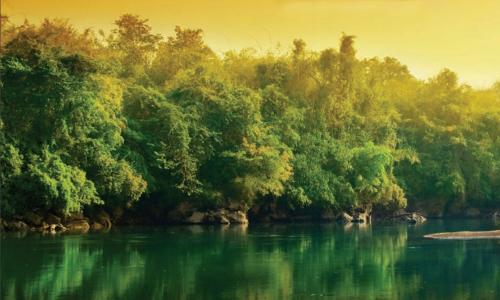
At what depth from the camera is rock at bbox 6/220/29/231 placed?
41.2 meters

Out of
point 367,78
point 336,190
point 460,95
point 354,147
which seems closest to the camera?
point 336,190

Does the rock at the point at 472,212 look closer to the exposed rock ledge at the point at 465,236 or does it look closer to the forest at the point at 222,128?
the forest at the point at 222,128

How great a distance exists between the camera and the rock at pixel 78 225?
43487 mm

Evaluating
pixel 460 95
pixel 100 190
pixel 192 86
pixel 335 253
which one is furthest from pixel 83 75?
pixel 460 95

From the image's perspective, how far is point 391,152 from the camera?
64.2 metres

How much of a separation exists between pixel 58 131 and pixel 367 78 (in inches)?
1229

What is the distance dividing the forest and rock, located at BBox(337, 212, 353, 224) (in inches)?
19.2

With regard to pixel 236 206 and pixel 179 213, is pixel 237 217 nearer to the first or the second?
pixel 236 206

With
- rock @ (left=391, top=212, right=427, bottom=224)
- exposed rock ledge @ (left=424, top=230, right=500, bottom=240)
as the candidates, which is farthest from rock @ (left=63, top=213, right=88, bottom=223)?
rock @ (left=391, top=212, right=427, bottom=224)

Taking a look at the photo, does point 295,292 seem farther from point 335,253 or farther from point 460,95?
point 460,95

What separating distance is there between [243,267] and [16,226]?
19113 mm

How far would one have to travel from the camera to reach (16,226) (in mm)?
41438

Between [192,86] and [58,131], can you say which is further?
[192,86]

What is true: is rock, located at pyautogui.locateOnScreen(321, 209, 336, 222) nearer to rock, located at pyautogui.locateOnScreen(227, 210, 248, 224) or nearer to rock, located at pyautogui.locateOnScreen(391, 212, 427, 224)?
rock, located at pyautogui.locateOnScreen(391, 212, 427, 224)
